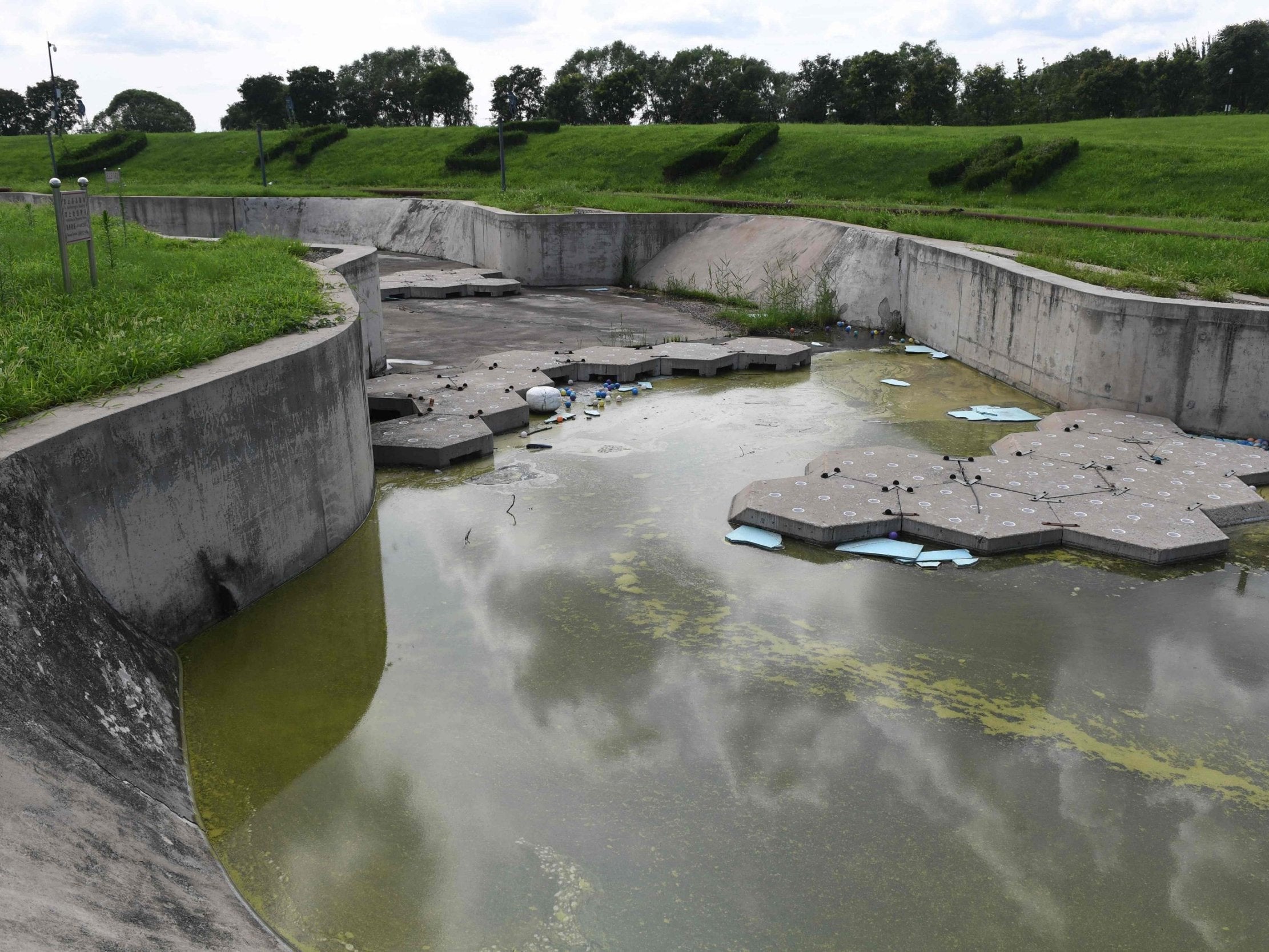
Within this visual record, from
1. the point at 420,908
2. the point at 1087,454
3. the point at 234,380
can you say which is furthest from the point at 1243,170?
the point at 420,908

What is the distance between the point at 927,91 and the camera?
4481cm

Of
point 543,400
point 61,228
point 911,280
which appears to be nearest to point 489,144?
point 911,280

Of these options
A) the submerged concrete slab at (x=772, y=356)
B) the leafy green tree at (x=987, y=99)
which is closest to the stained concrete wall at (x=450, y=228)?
the submerged concrete slab at (x=772, y=356)

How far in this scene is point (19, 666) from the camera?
386 centimetres

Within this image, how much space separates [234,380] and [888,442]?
244 inches

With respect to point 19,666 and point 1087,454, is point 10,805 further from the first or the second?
point 1087,454

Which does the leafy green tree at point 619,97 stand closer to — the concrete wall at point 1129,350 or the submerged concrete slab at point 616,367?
the submerged concrete slab at point 616,367

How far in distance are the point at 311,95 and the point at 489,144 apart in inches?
860

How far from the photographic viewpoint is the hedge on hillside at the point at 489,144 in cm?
3434

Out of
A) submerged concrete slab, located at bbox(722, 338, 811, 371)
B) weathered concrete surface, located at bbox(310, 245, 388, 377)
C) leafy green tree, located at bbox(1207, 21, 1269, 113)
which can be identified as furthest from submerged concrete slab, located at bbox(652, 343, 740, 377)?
leafy green tree, located at bbox(1207, 21, 1269, 113)

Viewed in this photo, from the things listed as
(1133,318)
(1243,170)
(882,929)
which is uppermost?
(1243,170)

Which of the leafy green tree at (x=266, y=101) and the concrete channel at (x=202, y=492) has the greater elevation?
the leafy green tree at (x=266, y=101)

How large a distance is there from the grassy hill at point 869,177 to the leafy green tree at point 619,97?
13683 millimetres

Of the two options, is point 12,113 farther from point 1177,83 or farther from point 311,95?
point 1177,83
